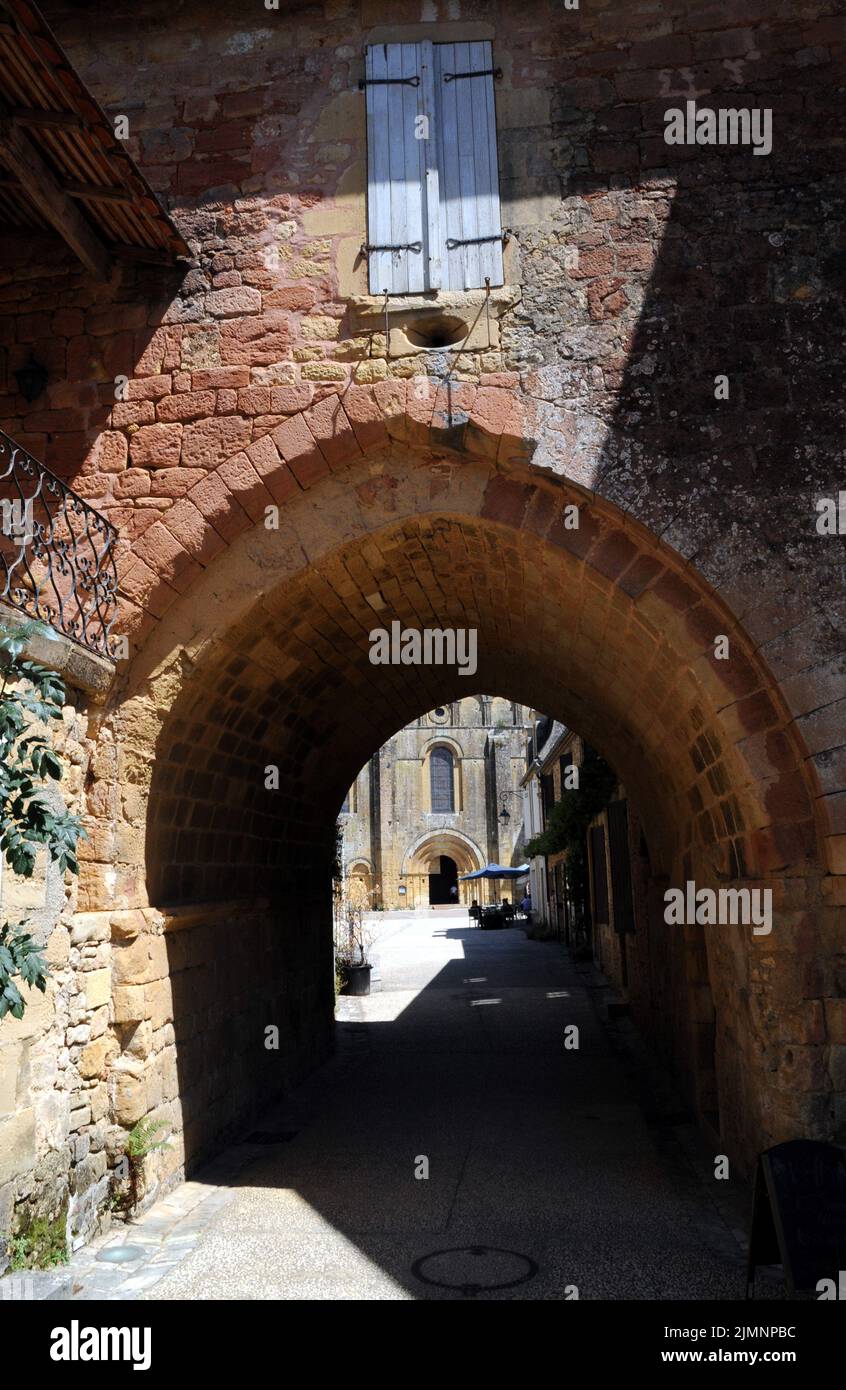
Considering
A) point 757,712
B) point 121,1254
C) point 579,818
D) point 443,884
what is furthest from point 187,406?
point 443,884

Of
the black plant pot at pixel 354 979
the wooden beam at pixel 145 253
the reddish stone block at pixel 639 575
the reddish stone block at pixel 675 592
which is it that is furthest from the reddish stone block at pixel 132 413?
the black plant pot at pixel 354 979

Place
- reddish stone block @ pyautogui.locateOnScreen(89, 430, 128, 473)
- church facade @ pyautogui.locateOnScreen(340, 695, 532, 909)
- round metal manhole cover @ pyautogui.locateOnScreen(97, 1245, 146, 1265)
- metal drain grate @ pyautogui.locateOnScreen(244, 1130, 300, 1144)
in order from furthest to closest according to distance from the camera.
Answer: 1. church facade @ pyautogui.locateOnScreen(340, 695, 532, 909)
2. metal drain grate @ pyautogui.locateOnScreen(244, 1130, 300, 1144)
3. reddish stone block @ pyautogui.locateOnScreen(89, 430, 128, 473)
4. round metal manhole cover @ pyautogui.locateOnScreen(97, 1245, 146, 1265)

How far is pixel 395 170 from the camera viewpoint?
6520 mm

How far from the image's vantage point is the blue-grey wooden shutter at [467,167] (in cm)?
627

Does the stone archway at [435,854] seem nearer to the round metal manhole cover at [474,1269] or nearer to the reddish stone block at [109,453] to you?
the reddish stone block at [109,453]

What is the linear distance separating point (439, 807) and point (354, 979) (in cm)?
2782

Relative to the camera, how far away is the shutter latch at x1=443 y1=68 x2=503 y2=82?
6.52 metres

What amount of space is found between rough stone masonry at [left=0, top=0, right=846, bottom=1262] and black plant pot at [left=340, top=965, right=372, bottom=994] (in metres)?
7.95

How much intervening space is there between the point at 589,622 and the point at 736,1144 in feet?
Answer: 10.5

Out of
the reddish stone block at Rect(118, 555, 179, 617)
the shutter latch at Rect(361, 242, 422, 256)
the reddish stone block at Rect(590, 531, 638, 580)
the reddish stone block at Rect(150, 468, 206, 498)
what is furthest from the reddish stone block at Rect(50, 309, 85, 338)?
the reddish stone block at Rect(590, 531, 638, 580)

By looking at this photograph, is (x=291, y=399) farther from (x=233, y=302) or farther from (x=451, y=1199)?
(x=451, y=1199)

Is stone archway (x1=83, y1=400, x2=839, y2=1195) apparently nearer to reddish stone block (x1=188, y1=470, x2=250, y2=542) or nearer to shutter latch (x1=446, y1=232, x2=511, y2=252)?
reddish stone block (x1=188, y1=470, x2=250, y2=542)

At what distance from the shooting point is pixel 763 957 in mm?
5371
